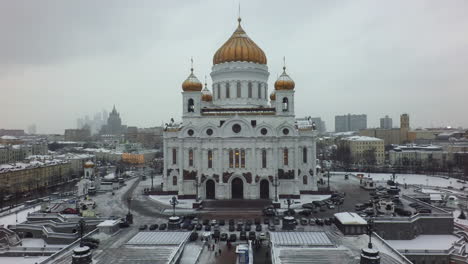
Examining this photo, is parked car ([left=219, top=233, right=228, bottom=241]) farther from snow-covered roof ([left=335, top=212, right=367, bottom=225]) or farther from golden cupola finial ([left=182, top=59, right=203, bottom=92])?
golden cupola finial ([left=182, top=59, right=203, bottom=92])

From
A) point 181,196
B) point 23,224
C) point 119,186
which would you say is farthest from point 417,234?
point 119,186

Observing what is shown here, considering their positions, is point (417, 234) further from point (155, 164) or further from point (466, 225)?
point (155, 164)

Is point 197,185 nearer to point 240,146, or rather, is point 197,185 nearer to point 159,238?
point 240,146

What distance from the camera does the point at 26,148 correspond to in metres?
96.3

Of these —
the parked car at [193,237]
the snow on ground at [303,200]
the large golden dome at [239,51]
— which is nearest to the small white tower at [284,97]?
the large golden dome at [239,51]

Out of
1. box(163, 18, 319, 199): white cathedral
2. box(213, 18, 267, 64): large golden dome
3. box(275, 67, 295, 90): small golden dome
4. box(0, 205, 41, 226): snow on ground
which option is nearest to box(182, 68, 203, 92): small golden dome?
box(163, 18, 319, 199): white cathedral

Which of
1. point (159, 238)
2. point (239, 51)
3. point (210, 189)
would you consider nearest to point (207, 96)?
point (239, 51)

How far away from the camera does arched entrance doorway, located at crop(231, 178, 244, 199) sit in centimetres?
4766

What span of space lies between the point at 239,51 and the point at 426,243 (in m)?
34.7

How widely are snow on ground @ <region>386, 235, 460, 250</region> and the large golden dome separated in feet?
105

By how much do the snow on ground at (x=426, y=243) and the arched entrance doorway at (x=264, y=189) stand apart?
17.6 metres

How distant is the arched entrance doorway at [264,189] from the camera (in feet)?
156

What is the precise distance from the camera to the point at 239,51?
52.9 meters

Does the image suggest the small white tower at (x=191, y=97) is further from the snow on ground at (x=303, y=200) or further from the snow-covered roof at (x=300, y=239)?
the snow-covered roof at (x=300, y=239)
